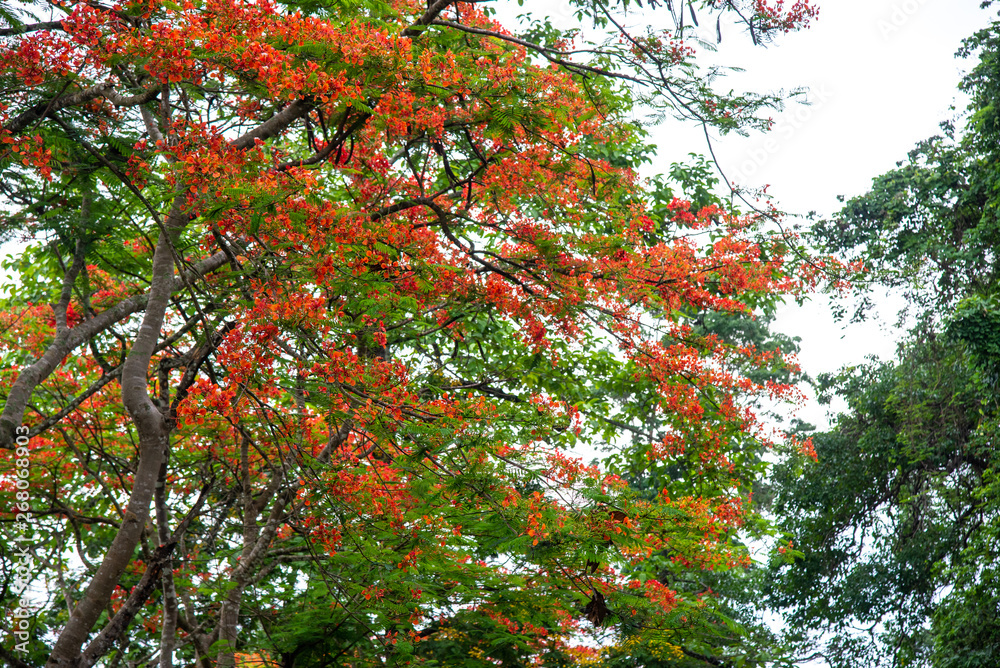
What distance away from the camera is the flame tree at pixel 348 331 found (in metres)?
5.46

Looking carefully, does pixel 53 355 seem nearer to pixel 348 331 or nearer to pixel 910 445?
pixel 348 331

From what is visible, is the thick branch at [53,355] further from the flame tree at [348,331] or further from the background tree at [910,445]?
the background tree at [910,445]

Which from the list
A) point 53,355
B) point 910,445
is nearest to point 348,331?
point 53,355

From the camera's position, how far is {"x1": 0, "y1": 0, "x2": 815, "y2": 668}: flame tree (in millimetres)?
5461

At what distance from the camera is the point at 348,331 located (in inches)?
256

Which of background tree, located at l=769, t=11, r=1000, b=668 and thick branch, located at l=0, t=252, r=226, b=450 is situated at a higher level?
background tree, located at l=769, t=11, r=1000, b=668

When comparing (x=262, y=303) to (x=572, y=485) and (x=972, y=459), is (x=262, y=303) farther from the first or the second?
(x=972, y=459)

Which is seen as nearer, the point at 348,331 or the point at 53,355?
the point at 53,355

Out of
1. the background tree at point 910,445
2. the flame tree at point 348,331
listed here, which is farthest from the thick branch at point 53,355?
the background tree at point 910,445

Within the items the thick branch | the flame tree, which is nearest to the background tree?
the flame tree

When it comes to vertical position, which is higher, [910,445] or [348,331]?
[910,445]

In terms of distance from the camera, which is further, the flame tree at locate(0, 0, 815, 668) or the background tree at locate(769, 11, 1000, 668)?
the background tree at locate(769, 11, 1000, 668)

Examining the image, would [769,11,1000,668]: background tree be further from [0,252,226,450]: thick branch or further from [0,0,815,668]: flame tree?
[0,252,226,450]: thick branch

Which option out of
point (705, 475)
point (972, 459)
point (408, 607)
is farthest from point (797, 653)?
point (408, 607)
